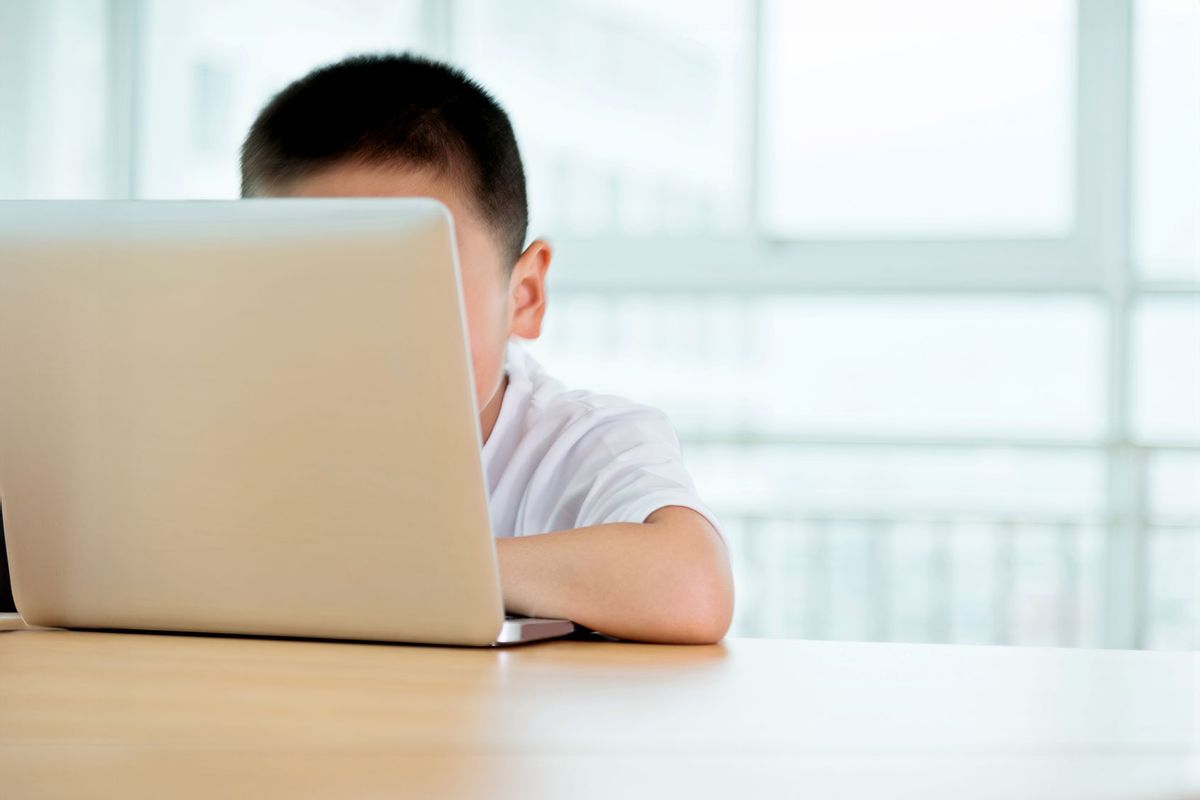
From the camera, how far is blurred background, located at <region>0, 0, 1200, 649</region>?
279 cm

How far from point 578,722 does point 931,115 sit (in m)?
2.66

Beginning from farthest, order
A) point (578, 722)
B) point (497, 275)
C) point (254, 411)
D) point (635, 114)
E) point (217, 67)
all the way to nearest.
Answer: point (217, 67), point (635, 114), point (497, 275), point (254, 411), point (578, 722)

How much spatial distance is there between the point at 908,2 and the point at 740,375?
93 centimetres

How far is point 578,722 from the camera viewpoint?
42cm

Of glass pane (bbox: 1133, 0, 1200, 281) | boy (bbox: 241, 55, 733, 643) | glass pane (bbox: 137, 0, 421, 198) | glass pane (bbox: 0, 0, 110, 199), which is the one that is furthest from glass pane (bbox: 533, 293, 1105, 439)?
boy (bbox: 241, 55, 733, 643)

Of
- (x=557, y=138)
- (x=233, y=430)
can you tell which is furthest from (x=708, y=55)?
(x=233, y=430)

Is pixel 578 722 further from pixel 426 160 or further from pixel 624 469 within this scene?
pixel 426 160

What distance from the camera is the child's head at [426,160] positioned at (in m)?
1.01

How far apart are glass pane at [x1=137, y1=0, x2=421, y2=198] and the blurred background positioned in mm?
13

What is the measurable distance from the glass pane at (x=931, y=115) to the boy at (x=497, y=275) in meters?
1.85

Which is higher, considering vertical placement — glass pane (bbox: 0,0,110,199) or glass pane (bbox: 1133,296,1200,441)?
glass pane (bbox: 0,0,110,199)

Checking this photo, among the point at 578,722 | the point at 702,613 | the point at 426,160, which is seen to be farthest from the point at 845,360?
the point at 578,722

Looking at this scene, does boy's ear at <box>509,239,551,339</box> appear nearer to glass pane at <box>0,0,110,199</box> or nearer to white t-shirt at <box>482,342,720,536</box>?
white t-shirt at <box>482,342,720,536</box>

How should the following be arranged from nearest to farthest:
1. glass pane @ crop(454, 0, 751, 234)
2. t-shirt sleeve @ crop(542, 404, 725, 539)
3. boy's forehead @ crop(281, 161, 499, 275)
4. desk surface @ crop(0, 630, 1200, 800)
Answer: desk surface @ crop(0, 630, 1200, 800) → t-shirt sleeve @ crop(542, 404, 725, 539) → boy's forehead @ crop(281, 161, 499, 275) → glass pane @ crop(454, 0, 751, 234)
